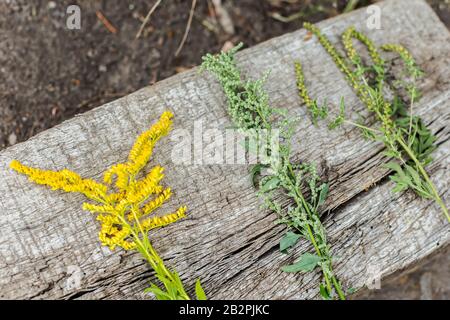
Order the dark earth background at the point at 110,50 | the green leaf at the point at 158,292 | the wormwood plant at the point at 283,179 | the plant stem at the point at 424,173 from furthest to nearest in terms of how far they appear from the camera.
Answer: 1. the dark earth background at the point at 110,50
2. the plant stem at the point at 424,173
3. the wormwood plant at the point at 283,179
4. the green leaf at the point at 158,292

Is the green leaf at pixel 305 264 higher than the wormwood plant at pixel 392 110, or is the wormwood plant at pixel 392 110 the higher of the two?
the wormwood plant at pixel 392 110

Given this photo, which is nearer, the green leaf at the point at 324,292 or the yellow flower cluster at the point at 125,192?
the yellow flower cluster at the point at 125,192

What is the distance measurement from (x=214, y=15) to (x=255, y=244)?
1644 millimetres

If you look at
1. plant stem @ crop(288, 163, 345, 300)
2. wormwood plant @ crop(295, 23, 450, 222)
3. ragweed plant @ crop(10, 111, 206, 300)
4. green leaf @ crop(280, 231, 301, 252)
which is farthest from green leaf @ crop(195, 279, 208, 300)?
wormwood plant @ crop(295, 23, 450, 222)

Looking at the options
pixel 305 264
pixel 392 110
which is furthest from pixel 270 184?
pixel 392 110

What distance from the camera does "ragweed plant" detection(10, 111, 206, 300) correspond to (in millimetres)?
1903

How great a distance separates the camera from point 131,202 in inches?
74.8

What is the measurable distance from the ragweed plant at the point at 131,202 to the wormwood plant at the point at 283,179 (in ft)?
1.12

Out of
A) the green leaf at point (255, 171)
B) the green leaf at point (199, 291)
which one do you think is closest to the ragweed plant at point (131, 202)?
the green leaf at point (199, 291)

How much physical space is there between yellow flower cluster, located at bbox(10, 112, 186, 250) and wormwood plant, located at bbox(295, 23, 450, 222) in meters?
0.74

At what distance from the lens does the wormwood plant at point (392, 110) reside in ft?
7.25

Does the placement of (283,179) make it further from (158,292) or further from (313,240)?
(158,292)

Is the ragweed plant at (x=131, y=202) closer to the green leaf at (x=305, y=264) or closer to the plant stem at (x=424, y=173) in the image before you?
the green leaf at (x=305, y=264)
